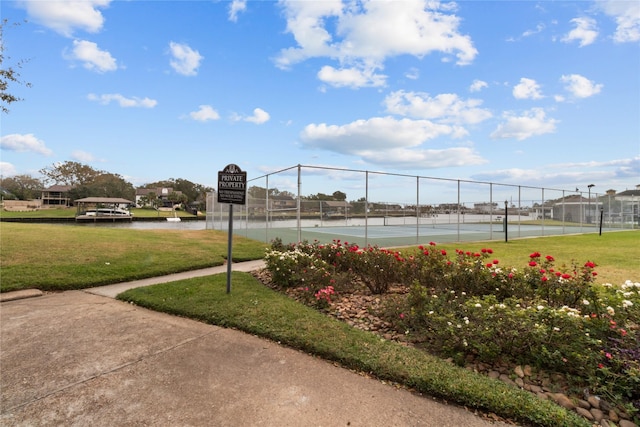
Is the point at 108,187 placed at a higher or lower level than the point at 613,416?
higher

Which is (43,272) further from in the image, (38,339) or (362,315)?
(362,315)

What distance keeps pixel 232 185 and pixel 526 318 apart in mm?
4303

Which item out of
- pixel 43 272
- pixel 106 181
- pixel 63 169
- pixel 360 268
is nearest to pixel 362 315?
pixel 360 268

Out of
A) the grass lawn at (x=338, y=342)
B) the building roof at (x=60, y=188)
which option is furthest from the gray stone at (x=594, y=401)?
the building roof at (x=60, y=188)

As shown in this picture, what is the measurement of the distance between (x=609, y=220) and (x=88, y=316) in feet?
101

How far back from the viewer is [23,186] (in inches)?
3241

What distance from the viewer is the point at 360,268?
5.56 meters

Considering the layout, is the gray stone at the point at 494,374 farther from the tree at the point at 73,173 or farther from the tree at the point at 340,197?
the tree at the point at 73,173

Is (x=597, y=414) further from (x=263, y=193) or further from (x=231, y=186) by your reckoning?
(x=263, y=193)

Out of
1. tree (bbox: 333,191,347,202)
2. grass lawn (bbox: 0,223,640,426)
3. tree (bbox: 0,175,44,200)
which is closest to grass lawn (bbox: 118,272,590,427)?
grass lawn (bbox: 0,223,640,426)

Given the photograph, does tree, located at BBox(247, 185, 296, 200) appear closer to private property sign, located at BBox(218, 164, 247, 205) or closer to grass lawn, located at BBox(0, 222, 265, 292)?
grass lawn, located at BBox(0, 222, 265, 292)

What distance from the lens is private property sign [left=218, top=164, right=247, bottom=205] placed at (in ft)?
17.4

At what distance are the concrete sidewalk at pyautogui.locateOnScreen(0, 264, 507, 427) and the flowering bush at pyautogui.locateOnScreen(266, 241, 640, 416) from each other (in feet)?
3.07

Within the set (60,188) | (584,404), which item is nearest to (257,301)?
(584,404)
